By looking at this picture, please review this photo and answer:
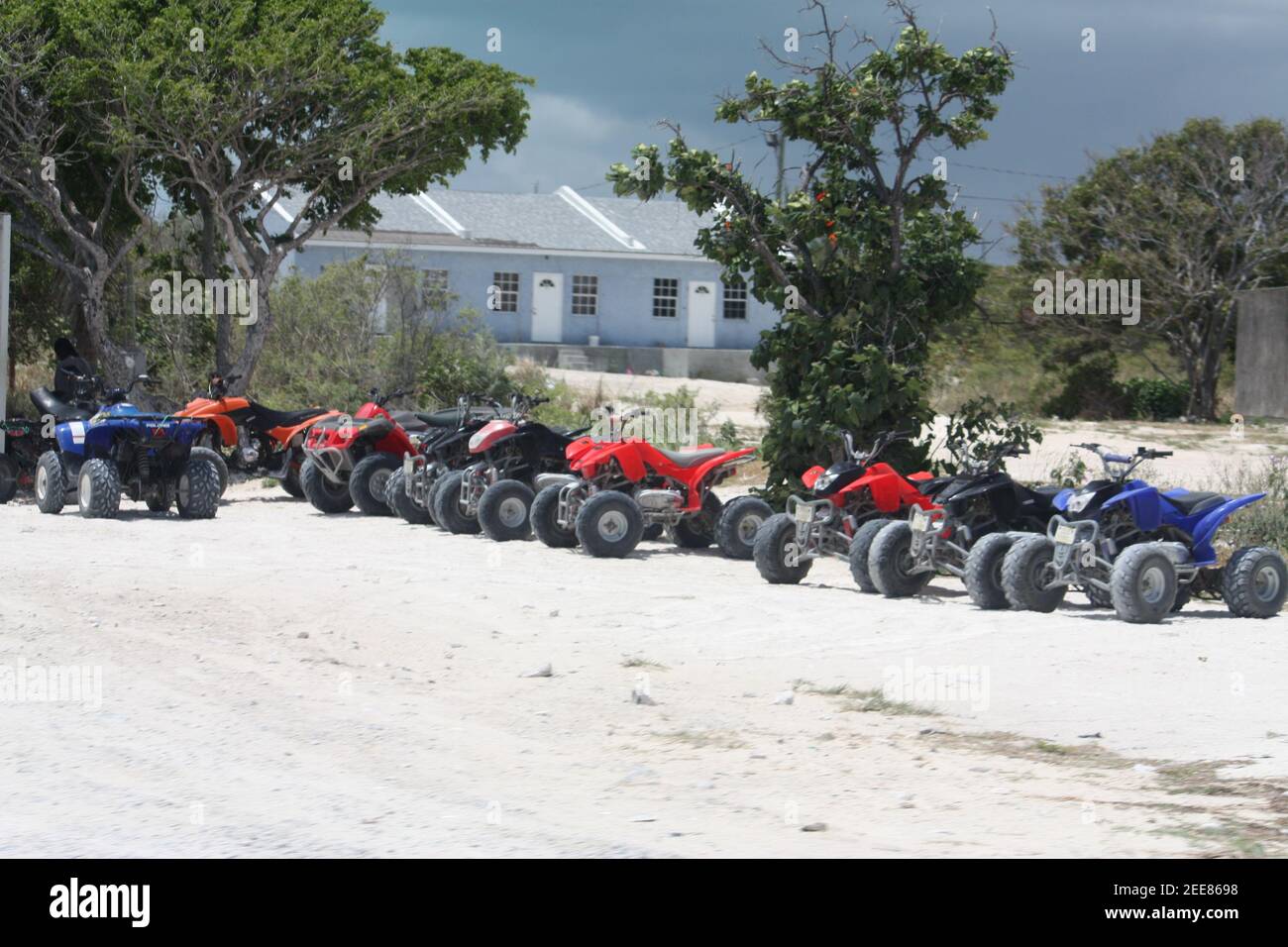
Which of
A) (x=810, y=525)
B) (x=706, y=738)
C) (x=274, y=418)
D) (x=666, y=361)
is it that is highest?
(x=666, y=361)

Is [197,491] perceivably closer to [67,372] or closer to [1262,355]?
[67,372]

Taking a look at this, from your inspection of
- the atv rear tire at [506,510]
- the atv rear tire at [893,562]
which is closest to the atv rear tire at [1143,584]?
the atv rear tire at [893,562]

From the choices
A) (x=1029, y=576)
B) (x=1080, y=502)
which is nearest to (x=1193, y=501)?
(x=1080, y=502)

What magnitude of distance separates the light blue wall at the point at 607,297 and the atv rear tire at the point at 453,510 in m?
27.8

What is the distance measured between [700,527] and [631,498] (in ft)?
3.56

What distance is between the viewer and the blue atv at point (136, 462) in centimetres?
1622

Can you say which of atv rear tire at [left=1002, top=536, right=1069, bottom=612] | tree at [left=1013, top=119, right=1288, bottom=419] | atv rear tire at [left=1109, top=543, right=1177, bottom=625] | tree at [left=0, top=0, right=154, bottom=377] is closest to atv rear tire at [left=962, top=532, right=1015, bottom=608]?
atv rear tire at [left=1002, top=536, right=1069, bottom=612]

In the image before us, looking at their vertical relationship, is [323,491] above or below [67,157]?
below

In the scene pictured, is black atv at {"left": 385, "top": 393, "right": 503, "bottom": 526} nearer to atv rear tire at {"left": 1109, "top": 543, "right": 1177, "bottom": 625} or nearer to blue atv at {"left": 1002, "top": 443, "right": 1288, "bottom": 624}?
blue atv at {"left": 1002, "top": 443, "right": 1288, "bottom": 624}

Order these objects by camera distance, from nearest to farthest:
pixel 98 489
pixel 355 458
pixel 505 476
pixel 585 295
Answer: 1. pixel 505 476
2. pixel 98 489
3. pixel 355 458
4. pixel 585 295

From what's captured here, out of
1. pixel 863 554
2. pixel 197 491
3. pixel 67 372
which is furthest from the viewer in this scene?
pixel 67 372

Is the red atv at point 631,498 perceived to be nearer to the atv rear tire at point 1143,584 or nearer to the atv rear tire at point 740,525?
the atv rear tire at point 740,525

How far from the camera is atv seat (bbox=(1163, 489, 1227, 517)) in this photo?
1176cm

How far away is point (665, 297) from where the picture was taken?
154 ft
